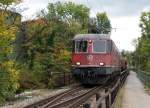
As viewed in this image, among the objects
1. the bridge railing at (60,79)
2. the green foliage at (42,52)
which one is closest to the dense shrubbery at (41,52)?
the green foliage at (42,52)

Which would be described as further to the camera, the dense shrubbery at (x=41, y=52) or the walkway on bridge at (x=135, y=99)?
the dense shrubbery at (x=41, y=52)

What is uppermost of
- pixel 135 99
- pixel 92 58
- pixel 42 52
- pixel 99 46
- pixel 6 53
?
pixel 99 46

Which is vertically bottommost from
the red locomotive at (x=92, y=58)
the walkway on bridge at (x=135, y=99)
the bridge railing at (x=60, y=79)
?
the walkway on bridge at (x=135, y=99)

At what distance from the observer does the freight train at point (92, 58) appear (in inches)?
1374

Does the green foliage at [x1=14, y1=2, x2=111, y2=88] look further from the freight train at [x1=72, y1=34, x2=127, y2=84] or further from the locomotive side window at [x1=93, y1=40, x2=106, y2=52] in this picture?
the locomotive side window at [x1=93, y1=40, x2=106, y2=52]

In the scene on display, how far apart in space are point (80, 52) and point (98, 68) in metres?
1.80

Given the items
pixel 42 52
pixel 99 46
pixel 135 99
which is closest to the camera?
pixel 135 99

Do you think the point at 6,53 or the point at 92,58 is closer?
the point at 6,53

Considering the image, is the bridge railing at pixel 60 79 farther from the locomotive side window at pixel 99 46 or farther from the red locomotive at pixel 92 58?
the locomotive side window at pixel 99 46

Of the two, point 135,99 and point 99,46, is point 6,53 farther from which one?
point 99,46

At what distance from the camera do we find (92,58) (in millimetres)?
35219

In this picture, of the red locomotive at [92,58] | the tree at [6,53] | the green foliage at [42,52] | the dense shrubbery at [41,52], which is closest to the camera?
the tree at [6,53]

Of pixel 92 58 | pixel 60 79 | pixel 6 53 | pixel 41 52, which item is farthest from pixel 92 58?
pixel 6 53

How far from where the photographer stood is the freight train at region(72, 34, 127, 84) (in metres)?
34.9
